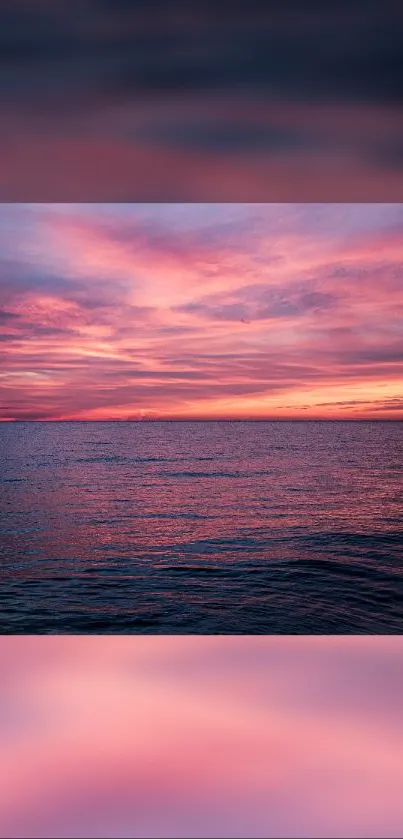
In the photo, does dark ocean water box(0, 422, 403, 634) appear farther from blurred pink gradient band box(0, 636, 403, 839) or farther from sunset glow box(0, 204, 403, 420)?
blurred pink gradient band box(0, 636, 403, 839)

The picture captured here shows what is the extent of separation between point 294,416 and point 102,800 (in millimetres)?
22647

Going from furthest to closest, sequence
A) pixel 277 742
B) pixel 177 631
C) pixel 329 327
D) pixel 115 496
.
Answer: pixel 329 327 < pixel 115 496 < pixel 177 631 < pixel 277 742

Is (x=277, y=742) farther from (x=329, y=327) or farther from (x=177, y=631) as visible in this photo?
(x=329, y=327)

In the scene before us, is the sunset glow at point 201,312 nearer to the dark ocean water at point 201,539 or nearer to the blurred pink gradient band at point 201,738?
the dark ocean water at point 201,539

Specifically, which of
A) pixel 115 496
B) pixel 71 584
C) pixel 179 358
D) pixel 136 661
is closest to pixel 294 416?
pixel 179 358

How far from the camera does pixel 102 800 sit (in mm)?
1536

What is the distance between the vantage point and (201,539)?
1427cm
